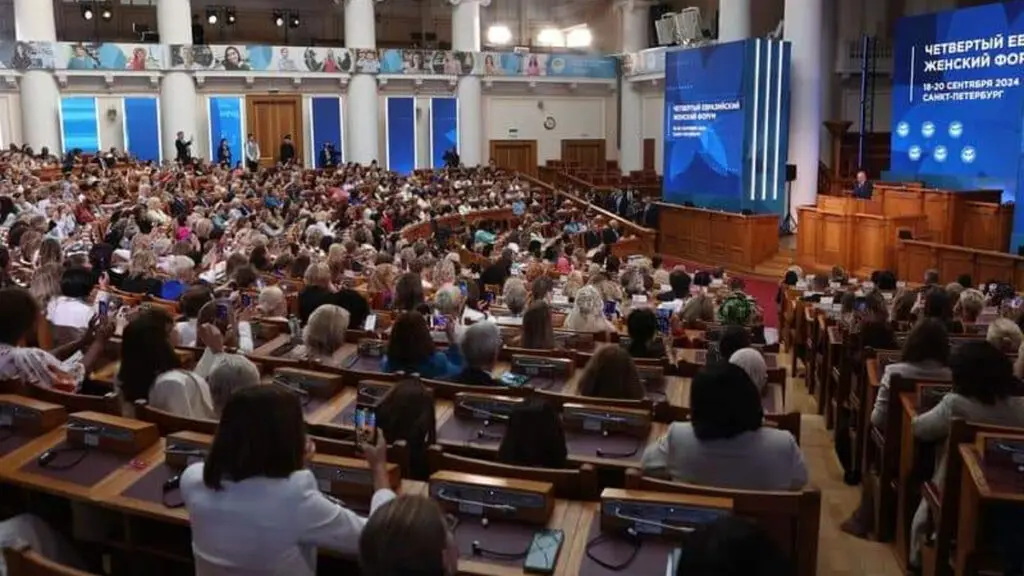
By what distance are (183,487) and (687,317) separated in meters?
5.36

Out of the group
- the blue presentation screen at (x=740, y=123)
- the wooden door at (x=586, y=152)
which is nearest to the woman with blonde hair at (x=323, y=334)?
the blue presentation screen at (x=740, y=123)

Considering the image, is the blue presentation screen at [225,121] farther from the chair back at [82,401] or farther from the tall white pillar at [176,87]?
the chair back at [82,401]

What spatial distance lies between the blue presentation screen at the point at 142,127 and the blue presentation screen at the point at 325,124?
3.95m

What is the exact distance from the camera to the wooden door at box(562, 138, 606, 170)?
27328mm

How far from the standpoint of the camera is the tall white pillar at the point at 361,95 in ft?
78.4

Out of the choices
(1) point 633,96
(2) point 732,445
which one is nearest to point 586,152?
(1) point 633,96

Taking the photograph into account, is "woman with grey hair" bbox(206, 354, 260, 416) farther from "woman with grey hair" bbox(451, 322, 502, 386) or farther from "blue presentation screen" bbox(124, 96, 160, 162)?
"blue presentation screen" bbox(124, 96, 160, 162)

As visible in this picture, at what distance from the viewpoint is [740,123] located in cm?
1684

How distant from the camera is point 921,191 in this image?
14008 millimetres

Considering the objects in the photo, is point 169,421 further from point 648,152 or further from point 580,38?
point 580,38

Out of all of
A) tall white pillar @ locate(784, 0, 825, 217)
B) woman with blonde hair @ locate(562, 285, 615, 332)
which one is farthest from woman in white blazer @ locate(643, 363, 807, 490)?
tall white pillar @ locate(784, 0, 825, 217)

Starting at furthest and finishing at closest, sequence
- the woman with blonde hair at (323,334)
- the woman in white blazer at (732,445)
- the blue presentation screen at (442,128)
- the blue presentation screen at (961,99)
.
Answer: the blue presentation screen at (442,128)
the blue presentation screen at (961,99)
the woman with blonde hair at (323,334)
the woman in white blazer at (732,445)

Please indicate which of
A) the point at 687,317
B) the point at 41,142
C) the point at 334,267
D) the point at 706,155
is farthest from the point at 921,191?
the point at 41,142

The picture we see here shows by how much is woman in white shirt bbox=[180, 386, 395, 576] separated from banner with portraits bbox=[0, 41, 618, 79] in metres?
20.9
